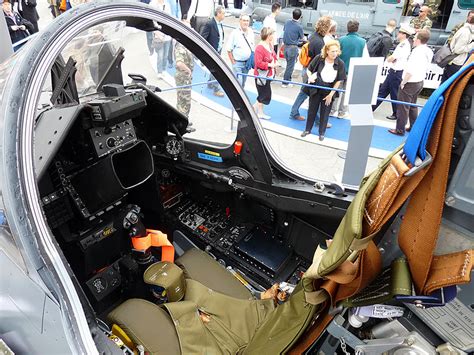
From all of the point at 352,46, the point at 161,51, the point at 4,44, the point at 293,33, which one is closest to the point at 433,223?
the point at 4,44

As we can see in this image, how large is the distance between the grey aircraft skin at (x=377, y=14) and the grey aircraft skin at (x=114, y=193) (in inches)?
302

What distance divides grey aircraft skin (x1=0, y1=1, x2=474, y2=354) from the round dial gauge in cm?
1

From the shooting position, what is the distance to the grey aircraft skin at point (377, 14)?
325 inches

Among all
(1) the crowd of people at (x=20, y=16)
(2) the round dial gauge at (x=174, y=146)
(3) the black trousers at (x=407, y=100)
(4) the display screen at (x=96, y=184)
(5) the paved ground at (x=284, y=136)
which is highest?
(1) the crowd of people at (x=20, y=16)

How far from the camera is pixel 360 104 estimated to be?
3.47 meters

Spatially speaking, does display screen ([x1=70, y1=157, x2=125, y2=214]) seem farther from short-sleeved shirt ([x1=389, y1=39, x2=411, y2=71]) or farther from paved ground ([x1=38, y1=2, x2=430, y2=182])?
short-sleeved shirt ([x1=389, y1=39, x2=411, y2=71])

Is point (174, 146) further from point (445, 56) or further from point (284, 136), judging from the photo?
point (445, 56)

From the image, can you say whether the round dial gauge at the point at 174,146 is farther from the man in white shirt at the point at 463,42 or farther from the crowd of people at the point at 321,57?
the man in white shirt at the point at 463,42

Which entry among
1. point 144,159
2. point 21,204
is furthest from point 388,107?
point 21,204

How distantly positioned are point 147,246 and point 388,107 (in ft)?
19.5

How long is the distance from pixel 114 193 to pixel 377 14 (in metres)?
8.60

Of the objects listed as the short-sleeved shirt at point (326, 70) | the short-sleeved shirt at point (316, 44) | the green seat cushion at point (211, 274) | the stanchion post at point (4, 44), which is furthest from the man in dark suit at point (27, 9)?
the green seat cushion at point (211, 274)

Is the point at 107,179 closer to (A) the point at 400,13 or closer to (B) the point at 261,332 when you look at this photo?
(B) the point at 261,332

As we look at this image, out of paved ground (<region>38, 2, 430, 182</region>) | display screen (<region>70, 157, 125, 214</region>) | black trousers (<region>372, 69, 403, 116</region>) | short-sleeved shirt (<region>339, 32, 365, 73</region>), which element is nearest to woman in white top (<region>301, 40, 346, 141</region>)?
paved ground (<region>38, 2, 430, 182</region>)
